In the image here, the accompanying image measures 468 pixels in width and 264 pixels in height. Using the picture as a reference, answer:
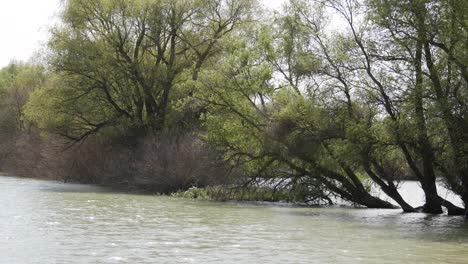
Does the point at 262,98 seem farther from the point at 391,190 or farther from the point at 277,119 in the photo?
the point at 391,190

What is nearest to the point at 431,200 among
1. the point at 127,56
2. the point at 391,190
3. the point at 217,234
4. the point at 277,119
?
the point at 391,190

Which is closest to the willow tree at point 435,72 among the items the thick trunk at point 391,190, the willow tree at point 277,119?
the thick trunk at point 391,190

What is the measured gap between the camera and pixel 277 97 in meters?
30.2

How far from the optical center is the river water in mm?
14445

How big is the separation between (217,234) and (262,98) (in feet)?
47.0

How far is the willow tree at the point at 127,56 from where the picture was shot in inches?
1682


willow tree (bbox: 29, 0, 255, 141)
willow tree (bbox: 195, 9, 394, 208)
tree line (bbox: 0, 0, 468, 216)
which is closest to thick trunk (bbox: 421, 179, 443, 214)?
tree line (bbox: 0, 0, 468, 216)

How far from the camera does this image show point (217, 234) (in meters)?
18.4

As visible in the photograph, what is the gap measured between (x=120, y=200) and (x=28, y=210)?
7.69 m

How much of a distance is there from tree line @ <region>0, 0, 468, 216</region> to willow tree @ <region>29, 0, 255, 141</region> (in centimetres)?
9

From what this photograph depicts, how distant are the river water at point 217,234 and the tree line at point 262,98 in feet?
8.25

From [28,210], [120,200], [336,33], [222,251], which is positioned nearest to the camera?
[222,251]

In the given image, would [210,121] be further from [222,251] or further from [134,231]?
[222,251]

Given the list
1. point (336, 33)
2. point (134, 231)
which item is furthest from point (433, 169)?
point (134, 231)
